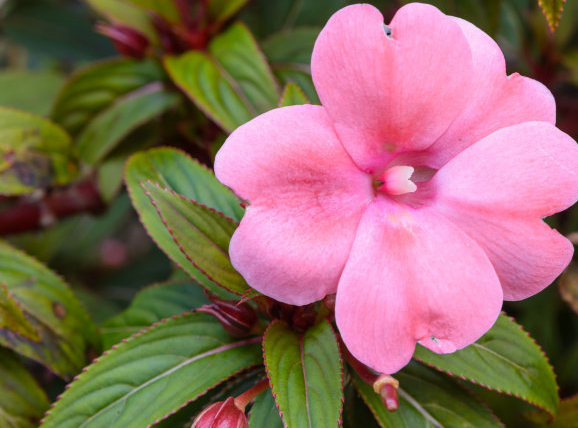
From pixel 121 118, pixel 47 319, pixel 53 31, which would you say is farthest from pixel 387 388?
pixel 53 31

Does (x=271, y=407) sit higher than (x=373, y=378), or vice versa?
(x=373, y=378)

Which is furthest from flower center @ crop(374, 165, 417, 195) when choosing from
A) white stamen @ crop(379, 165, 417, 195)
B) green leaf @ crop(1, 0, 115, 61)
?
green leaf @ crop(1, 0, 115, 61)

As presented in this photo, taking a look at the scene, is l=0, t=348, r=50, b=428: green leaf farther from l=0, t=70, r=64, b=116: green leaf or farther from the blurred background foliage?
l=0, t=70, r=64, b=116: green leaf

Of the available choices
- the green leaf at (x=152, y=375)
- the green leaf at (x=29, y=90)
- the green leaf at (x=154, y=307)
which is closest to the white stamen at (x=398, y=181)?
the green leaf at (x=152, y=375)

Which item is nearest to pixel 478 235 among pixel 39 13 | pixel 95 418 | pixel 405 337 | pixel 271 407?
pixel 405 337

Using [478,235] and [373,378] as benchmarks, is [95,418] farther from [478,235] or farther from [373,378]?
[478,235]

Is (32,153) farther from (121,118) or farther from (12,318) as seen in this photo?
(12,318)
